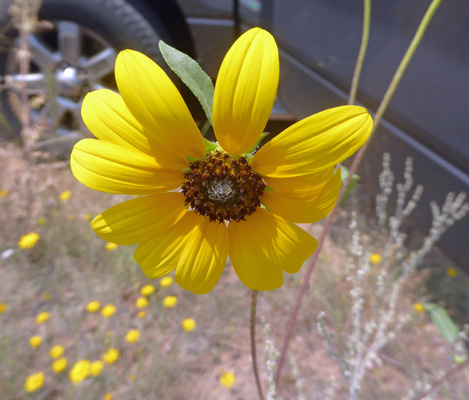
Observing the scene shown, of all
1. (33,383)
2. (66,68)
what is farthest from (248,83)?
(66,68)

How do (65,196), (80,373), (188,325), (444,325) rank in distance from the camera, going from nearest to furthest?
(444,325), (80,373), (188,325), (65,196)

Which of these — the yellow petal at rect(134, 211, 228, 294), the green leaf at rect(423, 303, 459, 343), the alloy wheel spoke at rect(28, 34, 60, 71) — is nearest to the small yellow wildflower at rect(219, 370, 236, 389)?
the green leaf at rect(423, 303, 459, 343)

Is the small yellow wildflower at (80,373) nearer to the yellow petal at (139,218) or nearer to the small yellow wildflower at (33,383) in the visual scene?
the small yellow wildflower at (33,383)

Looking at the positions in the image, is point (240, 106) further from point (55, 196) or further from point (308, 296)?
point (55, 196)

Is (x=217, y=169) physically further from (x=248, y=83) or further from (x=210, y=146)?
(x=248, y=83)

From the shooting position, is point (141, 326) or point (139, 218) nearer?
point (139, 218)

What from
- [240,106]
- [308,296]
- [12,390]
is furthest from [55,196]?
[240,106]

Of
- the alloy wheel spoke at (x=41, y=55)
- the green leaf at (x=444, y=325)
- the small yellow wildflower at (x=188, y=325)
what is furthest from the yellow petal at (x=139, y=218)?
the alloy wheel spoke at (x=41, y=55)
